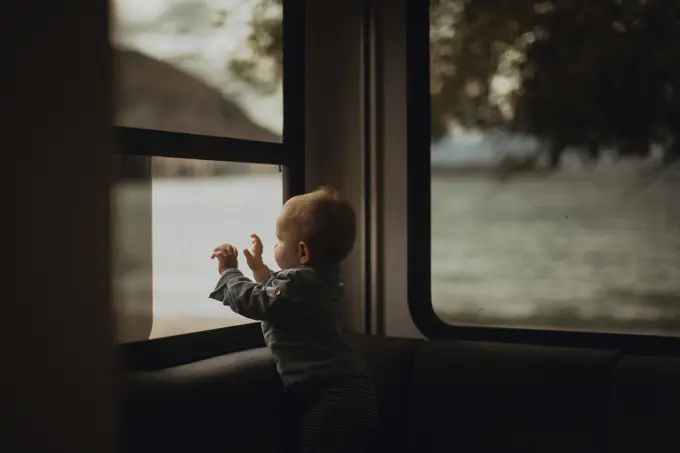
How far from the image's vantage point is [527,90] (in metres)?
2.54

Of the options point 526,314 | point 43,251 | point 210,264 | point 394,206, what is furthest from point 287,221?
point 43,251

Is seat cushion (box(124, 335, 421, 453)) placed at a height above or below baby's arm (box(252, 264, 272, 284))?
below

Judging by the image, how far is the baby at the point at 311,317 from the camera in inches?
82.0

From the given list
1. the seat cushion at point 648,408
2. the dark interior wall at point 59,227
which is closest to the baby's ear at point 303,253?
the seat cushion at point 648,408

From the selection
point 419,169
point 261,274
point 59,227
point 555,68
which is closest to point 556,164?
point 555,68

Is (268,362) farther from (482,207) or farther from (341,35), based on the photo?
(341,35)

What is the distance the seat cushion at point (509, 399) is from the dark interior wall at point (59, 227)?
1853 mm

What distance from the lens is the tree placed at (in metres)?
2.36

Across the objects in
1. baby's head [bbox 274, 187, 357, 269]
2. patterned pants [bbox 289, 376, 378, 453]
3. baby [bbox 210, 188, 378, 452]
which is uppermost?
baby's head [bbox 274, 187, 357, 269]

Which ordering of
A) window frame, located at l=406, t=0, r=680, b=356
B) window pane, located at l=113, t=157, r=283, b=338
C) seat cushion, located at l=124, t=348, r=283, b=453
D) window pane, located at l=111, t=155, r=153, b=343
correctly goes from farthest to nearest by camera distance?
window frame, located at l=406, t=0, r=680, b=356 → window pane, located at l=113, t=157, r=283, b=338 → window pane, located at l=111, t=155, r=153, b=343 → seat cushion, located at l=124, t=348, r=283, b=453

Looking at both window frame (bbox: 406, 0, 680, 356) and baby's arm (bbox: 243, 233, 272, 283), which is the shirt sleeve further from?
window frame (bbox: 406, 0, 680, 356)

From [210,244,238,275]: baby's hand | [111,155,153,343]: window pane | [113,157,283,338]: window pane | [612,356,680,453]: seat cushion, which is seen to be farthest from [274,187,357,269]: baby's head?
[612,356,680,453]: seat cushion

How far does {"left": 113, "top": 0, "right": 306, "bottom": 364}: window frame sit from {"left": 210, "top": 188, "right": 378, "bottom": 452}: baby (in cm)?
18

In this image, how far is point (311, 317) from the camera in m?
2.13
